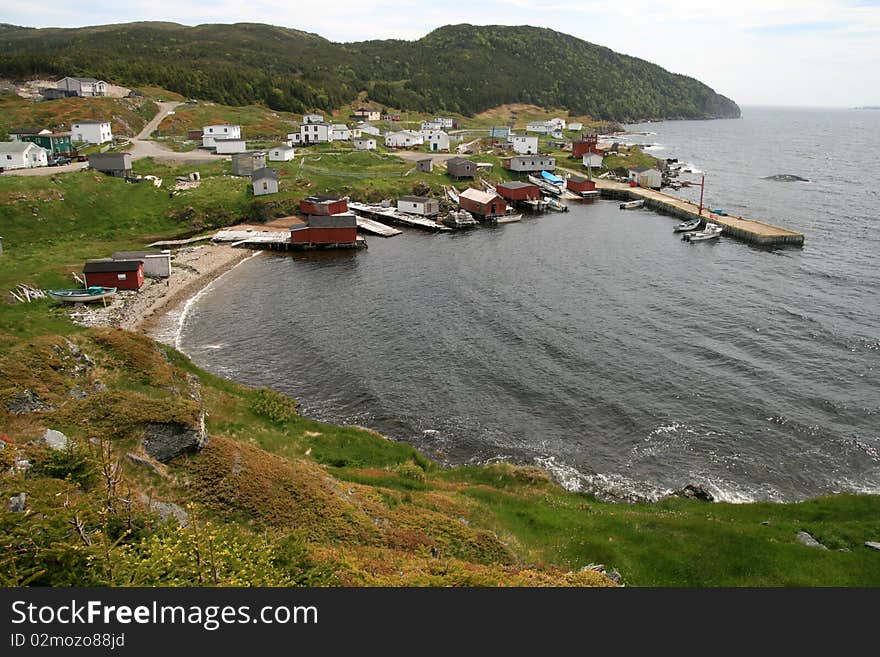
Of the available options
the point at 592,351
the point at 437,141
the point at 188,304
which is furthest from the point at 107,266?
the point at 437,141

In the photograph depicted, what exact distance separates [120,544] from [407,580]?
328 inches

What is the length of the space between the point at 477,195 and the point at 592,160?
5164 cm

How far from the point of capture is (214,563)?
14.7 m

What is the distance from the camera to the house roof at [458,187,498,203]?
4173 inches

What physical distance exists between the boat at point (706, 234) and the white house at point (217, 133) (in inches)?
3723

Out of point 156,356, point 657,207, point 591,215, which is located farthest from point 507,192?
point 156,356

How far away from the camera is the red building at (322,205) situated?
94.9 metres

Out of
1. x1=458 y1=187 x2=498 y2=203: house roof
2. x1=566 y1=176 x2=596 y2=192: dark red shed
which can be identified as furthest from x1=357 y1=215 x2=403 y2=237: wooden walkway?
x1=566 y1=176 x2=596 y2=192: dark red shed

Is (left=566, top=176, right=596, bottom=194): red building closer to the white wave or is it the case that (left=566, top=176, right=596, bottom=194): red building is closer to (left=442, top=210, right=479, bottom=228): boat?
(left=442, top=210, right=479, bottom=228): boat

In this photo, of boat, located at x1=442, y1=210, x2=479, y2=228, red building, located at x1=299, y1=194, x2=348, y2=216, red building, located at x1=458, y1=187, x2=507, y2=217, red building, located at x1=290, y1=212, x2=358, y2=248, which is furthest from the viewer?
red building, located at x1=458, y1=187, x2=507, y2=217

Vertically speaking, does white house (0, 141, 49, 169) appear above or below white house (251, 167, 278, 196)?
above

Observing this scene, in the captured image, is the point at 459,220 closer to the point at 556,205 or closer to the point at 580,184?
the point at 556,205

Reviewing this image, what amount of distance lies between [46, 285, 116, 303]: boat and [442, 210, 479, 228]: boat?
55.8 meters

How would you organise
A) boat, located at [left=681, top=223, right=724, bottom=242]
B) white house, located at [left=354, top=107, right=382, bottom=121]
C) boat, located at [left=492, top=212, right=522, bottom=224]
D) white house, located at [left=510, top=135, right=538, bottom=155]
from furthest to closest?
white house, located at [left=354, top=107, right=382, bottom=121] → white house, located at [left=510, top=135, right=538, bottom=155] → boat, located at [left=492, top=212, right=522, bottom=224] → boat, located at [left=681, top=223, right=724, bottom=242]
